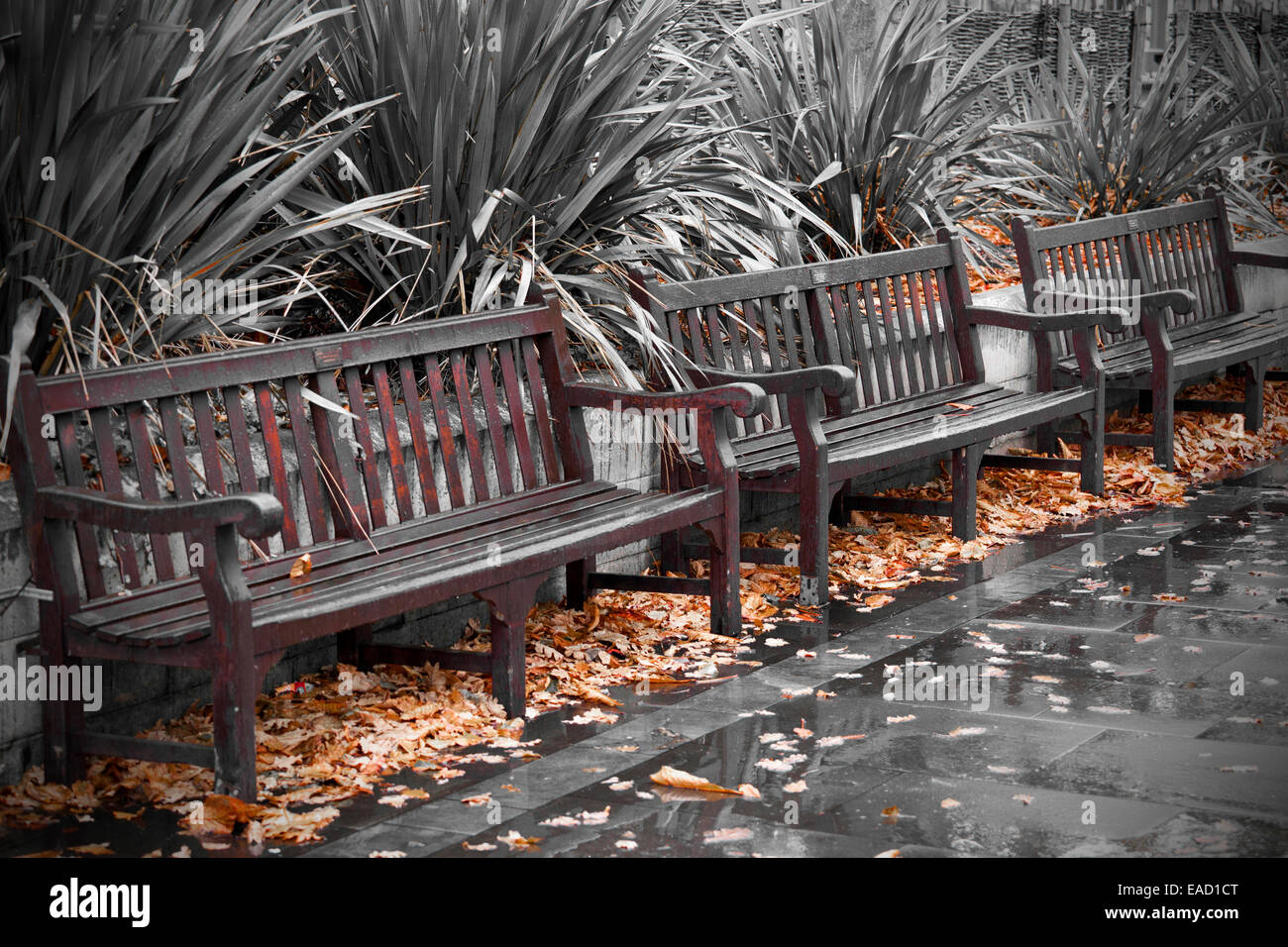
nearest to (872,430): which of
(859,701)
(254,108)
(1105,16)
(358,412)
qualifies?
(859,701)

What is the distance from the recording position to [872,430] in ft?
20.3

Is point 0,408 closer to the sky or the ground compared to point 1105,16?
closer to the ground

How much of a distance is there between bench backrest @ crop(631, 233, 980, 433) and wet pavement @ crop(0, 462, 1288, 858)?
1088 mm

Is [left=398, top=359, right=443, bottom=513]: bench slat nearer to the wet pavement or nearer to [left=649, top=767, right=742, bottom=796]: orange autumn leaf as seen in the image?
the wet pavement

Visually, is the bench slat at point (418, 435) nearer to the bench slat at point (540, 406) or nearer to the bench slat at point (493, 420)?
the bench slat at point (493, 420)

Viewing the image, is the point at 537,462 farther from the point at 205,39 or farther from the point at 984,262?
the point at 984,262

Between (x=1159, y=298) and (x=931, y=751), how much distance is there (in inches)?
164

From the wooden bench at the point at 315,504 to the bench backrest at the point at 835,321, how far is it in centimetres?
66

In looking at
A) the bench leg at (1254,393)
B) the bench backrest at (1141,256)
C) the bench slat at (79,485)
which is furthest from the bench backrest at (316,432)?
the bench leg at (1254,393)

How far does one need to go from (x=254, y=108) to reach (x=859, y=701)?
2353mm

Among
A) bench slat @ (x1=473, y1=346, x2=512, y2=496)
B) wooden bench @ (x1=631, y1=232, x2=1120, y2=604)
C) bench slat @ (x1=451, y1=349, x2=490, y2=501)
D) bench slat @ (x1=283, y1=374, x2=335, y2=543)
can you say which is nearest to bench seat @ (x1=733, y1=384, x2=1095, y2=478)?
wooden bench @ (x1=631, y1=232, x2=1120, y2=604)

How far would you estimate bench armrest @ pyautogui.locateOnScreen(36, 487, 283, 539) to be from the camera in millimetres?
3359
